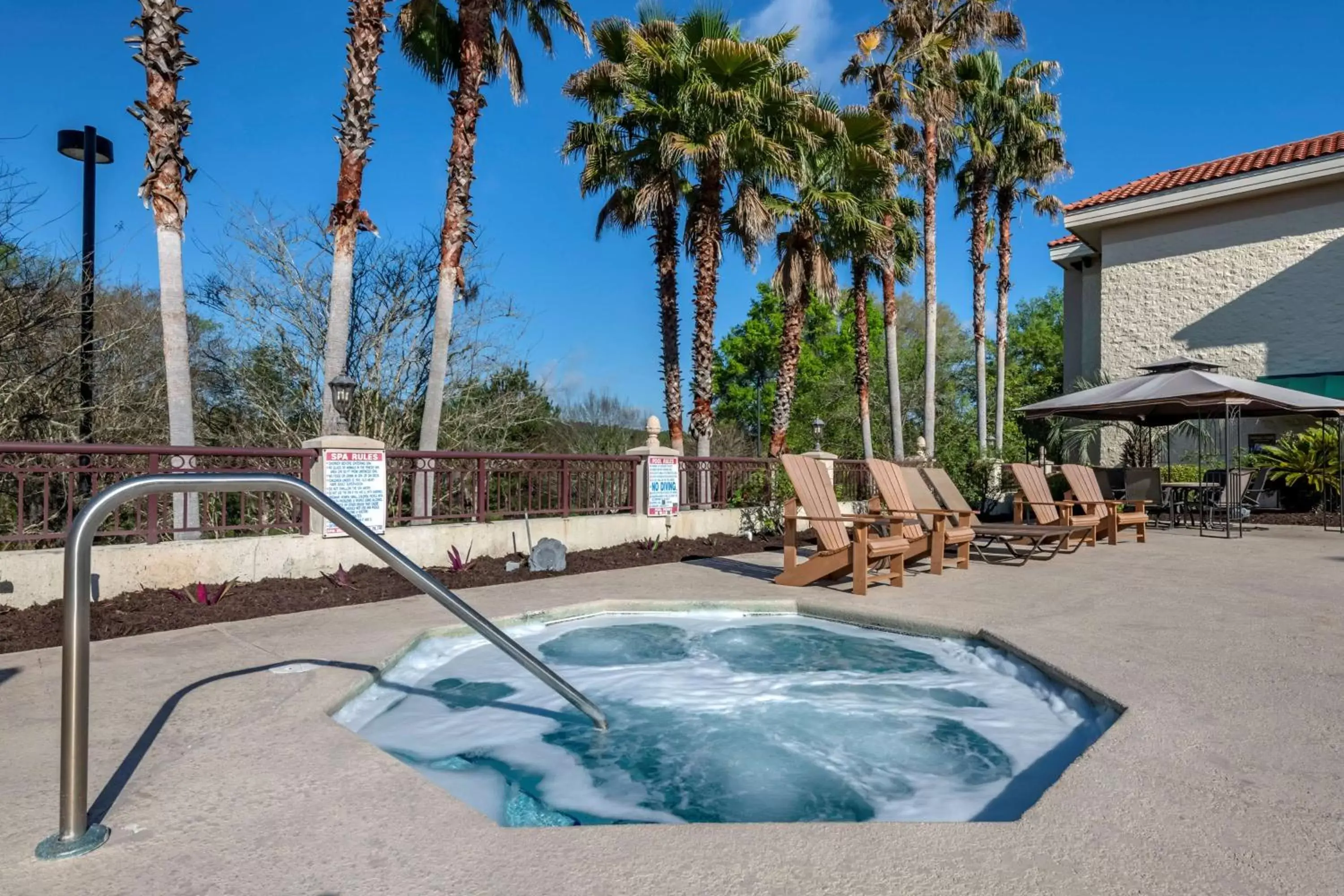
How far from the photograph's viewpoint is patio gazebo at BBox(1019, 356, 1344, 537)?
10867 mm

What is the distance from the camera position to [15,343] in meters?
8.52

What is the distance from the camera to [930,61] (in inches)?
683

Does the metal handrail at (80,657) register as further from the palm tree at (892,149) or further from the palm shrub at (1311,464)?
the palm shrub at (1311,464)

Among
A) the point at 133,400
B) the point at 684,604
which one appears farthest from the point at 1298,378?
the point at 133,400

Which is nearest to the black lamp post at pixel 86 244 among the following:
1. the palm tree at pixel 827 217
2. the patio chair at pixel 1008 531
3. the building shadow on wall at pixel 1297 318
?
the patio chair at pixel 1008 531

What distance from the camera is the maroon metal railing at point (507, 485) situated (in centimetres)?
844

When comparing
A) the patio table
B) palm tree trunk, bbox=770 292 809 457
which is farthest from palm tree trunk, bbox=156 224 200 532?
the patio table

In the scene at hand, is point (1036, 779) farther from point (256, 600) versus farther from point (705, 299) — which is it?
point (705, 299)

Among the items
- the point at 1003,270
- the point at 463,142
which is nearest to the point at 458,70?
the point at 463,142

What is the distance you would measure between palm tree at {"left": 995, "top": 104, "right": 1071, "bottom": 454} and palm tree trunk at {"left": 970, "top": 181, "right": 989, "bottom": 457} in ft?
1.59

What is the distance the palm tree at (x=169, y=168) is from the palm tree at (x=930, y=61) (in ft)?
46.4

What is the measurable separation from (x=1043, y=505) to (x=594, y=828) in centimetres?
920

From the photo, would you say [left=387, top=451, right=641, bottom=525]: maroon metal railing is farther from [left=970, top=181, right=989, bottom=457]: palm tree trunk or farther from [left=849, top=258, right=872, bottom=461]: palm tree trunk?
[left=970, top=181, right=989, bottom=457]: palm tree trunk

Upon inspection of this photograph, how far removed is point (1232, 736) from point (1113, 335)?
2024 centimetres
